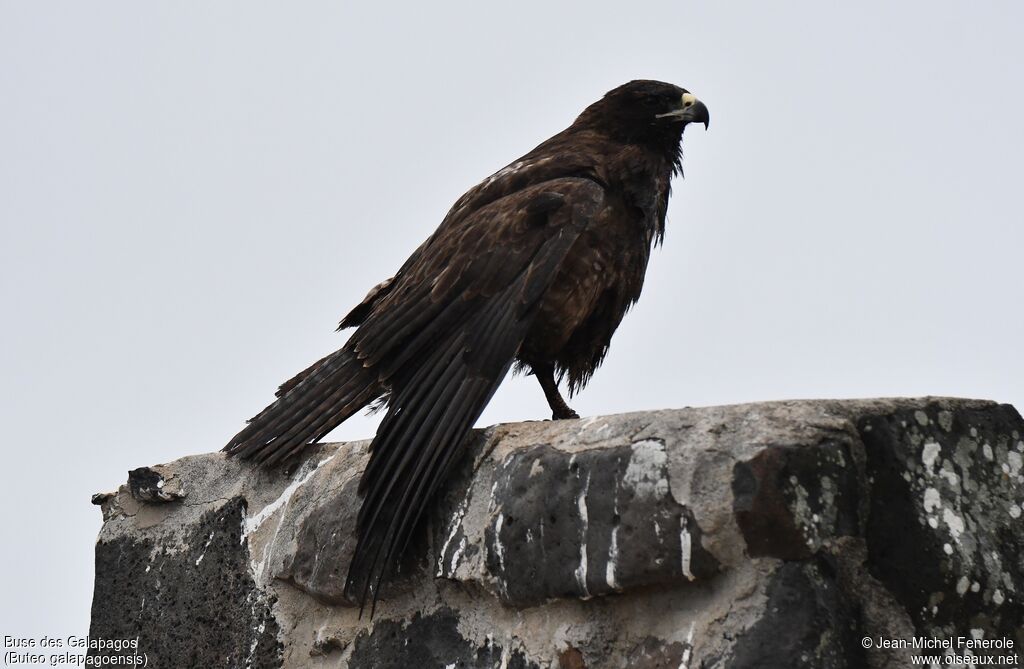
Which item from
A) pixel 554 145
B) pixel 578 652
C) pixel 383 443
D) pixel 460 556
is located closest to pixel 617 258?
pixel 554 145

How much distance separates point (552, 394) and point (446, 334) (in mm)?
841

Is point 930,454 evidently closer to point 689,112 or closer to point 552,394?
point 552,394

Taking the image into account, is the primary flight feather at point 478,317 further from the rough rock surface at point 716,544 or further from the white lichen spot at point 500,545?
the white lichen spot at point 500,545

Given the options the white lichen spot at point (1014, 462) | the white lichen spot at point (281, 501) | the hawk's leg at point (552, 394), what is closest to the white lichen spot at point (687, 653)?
the white lichen spot at point (1014, 462)

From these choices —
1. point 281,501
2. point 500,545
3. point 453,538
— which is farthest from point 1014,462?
point 281,501

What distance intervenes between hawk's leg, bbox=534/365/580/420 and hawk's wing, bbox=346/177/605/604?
0.57 meters

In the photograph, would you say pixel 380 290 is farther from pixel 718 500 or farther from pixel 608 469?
pixel 718 500

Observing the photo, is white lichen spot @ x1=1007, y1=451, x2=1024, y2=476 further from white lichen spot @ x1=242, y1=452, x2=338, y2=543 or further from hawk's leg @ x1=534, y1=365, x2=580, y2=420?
hawk's leg @ x1=534, y1=365, x2=580, y2=420

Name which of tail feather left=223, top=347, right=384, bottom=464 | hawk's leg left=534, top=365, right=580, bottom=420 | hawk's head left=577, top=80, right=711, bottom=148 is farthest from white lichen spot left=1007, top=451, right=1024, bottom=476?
hawk's head left=577, top=80, right=711, bottom=148

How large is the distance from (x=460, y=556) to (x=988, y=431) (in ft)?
3.54

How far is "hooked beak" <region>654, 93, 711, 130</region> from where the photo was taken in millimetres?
4262

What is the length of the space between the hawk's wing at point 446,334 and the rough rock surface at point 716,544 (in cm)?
8

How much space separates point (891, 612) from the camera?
215 cm

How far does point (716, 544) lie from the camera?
85.1 inches
